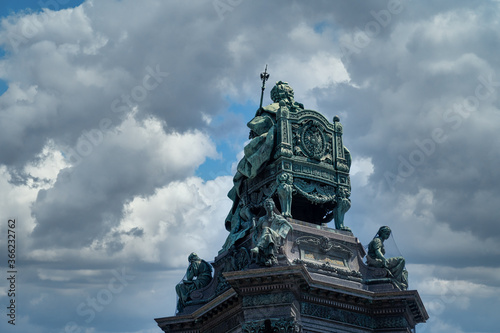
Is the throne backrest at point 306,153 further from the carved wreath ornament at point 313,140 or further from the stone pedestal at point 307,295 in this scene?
the stone pedestal at point 307,295

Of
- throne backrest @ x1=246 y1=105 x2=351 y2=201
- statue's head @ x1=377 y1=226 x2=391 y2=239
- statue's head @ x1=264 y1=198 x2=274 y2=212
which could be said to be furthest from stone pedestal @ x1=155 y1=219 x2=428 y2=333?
throne backrest @ x1=246 y1=105 x2=351 y2=201

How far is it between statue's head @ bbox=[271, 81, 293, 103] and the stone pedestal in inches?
349

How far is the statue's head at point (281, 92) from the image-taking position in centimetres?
4928

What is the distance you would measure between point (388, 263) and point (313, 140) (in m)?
8.15

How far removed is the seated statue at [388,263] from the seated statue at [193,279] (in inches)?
370

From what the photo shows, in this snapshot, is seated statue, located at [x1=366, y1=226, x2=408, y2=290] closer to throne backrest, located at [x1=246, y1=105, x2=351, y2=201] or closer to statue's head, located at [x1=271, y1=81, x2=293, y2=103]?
throne backrest, located at [x1=246, y1=105, x2=351, y2=201]

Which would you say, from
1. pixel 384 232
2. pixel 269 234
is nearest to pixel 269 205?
pixel 269 234

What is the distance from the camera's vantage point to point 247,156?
46.9 metres

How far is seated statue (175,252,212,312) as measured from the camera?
1879 inches

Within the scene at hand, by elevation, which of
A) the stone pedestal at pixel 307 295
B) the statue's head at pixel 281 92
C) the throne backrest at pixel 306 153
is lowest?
the stone pedestal at pixel 307 295

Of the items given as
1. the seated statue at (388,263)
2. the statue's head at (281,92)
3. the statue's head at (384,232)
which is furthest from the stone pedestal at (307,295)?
the statue's head at (281,92)

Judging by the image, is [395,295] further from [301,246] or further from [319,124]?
[319,124]

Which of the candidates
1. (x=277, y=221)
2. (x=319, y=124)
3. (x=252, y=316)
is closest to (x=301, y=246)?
(x=277, y=221)

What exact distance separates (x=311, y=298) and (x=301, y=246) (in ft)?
9.54
